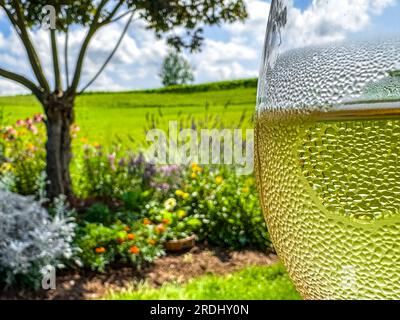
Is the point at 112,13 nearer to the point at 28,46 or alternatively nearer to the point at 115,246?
the point at 28,46

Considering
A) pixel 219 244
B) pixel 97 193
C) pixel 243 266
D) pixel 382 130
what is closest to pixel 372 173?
pixel 382 130

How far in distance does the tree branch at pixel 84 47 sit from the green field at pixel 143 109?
111cm

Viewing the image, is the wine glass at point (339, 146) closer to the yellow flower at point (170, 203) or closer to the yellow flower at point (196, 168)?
the yellow flower at point (170, 203)

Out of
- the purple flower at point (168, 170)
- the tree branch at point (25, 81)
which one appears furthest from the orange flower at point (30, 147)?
the purple flower at point (168, 170)

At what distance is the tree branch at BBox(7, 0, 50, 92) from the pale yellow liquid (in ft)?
16.8

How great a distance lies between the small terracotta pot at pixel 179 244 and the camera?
5.03 meters

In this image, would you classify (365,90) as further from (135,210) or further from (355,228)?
(135,210)

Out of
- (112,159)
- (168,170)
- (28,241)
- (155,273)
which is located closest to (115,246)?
(155,273)

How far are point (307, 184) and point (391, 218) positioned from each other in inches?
3.2

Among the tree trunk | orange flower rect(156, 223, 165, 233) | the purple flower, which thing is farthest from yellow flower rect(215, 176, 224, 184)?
the tree trunk

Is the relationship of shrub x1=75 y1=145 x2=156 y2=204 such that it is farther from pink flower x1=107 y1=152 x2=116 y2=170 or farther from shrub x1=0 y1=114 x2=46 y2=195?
shrub x1=0 y1=114 x2=46 y2=195

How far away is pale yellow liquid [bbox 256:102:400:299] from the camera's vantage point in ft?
1.66

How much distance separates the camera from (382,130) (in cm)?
51
